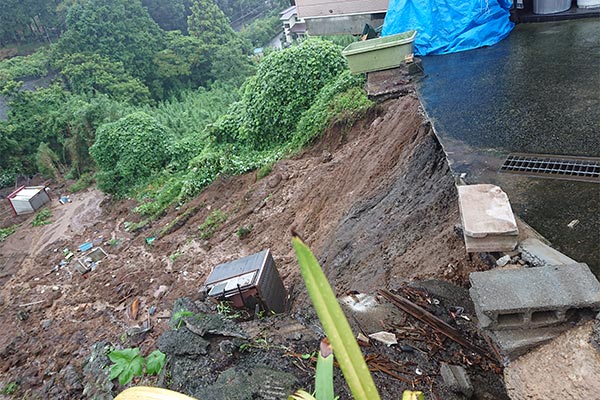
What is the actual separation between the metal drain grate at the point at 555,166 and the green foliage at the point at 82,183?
610 inches

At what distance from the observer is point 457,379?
7.35 feet

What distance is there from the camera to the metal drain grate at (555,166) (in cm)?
309

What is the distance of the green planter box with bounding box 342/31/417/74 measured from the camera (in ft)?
19.9

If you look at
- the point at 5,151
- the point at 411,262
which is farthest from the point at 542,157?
the point at 5,151

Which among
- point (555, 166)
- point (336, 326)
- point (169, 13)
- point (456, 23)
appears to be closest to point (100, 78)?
point (169, 13)

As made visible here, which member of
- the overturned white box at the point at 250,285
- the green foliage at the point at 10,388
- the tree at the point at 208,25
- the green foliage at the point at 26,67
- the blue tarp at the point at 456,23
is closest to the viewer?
the overturned white box at the point at 250,285

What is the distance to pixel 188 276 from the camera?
7.11 metres

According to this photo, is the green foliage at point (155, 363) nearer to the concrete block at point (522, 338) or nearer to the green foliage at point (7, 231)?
the concrete block at point (522, 338)

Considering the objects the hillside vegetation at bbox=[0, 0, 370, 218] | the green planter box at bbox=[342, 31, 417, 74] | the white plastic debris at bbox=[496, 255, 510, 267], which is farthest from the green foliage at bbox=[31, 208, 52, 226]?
the white plastic debris at bbox=[496, 255, 510, 267]

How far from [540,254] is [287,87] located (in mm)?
7867

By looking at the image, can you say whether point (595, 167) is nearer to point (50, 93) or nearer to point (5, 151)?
point (5, 151)

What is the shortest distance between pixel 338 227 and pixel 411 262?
1958 mm

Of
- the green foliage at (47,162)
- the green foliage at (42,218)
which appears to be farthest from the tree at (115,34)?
the green foliage at (42,218)

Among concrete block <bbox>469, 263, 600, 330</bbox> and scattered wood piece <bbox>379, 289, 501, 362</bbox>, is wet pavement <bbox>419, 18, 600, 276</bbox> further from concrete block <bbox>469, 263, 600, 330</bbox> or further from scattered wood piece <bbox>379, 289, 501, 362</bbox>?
scattered wood piece <bbox>379, 289, 501, 362</bbox>
